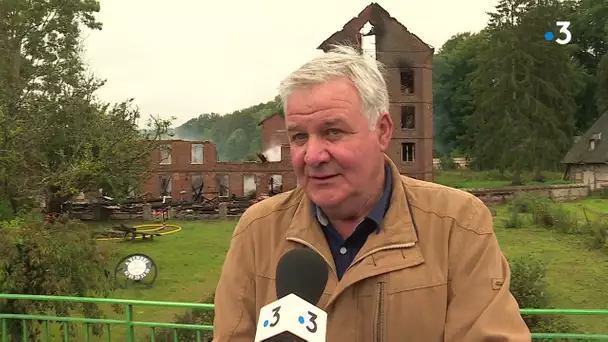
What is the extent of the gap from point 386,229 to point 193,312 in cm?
1005

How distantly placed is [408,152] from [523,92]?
1488cm

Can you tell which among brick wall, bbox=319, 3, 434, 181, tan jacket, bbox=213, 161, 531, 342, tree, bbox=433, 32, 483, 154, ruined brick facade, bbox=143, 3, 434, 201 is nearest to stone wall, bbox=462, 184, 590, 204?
ruined brick facade, bbox=143, 3, 434, 201

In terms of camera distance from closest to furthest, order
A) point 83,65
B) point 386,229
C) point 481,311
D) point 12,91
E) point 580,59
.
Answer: point 481,311 < point 386,229 < point 12,91 < point 83,65 < point 580,59

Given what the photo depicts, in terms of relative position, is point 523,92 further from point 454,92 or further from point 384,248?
point 384,248

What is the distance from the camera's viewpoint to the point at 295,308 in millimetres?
1373

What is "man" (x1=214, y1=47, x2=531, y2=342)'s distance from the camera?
173 centimetres

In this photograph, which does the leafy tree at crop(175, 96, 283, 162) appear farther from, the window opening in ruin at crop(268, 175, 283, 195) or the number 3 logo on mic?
the number 3 logo on mic

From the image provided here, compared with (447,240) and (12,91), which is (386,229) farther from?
(12,91)

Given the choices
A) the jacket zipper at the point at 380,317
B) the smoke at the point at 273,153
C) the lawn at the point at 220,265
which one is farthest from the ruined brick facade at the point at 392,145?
the jacket zipper at the point at 380,317

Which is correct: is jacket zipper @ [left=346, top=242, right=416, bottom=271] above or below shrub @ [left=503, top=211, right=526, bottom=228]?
above

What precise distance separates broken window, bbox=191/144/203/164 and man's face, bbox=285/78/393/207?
3763cm

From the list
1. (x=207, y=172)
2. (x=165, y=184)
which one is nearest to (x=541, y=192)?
(x=207, y=172)

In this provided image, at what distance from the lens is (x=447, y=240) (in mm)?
1802

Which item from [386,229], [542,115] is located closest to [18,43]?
[386,229]
